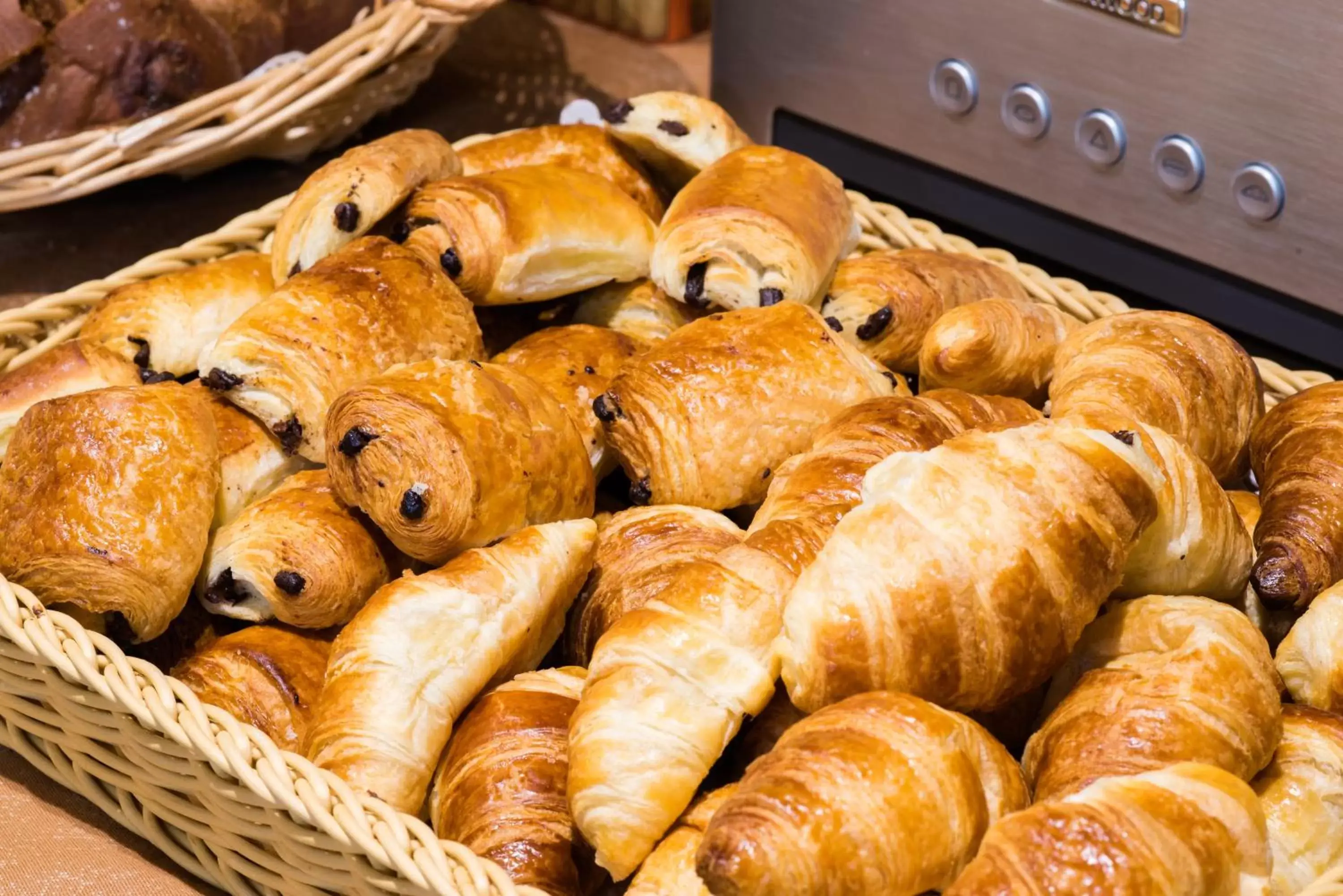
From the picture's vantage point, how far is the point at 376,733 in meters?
0.99

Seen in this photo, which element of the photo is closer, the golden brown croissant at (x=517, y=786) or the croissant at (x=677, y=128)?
the golden brown croissant at (x=517, y=786)

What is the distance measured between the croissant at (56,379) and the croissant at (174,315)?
0.04m

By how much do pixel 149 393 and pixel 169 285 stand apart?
27 cm

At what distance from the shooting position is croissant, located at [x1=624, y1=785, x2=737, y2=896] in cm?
88

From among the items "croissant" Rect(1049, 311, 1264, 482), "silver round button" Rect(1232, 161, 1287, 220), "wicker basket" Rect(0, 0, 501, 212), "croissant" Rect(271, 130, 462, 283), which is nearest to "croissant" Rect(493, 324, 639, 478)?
"croissant" Rect(271, 130, 462, 283)

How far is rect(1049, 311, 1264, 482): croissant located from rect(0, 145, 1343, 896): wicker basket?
0.46 metres

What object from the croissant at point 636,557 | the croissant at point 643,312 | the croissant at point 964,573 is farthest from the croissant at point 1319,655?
the croissant at point 643,312

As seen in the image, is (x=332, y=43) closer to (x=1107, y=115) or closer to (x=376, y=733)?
(x=1107, y=115)

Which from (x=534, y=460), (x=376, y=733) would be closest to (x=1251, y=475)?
(x=534, y=460)

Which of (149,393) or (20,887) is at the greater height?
(149,393)

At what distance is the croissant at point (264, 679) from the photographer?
111 centimetres

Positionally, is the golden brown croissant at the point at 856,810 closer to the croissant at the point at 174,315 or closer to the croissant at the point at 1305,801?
the croissant at the point at 1305,801

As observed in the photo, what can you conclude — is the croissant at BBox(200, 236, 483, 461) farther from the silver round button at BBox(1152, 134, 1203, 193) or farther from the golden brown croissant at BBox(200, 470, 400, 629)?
the silver round button at BBox(1152, 134, 1203, 193)

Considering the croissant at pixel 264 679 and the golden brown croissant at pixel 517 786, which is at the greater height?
the golden brown croissant at pixel 517 786
